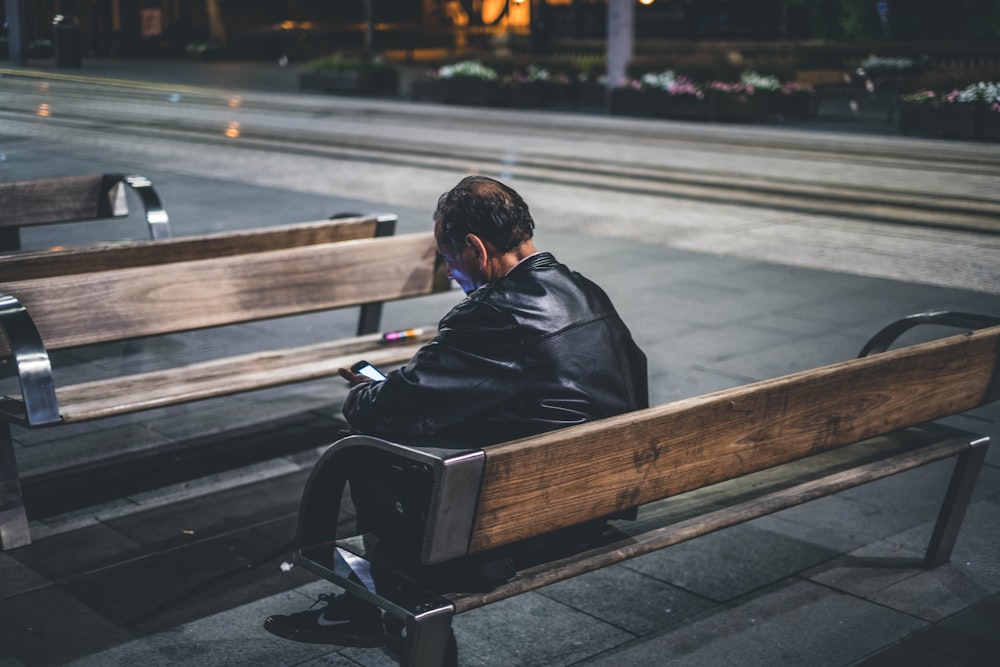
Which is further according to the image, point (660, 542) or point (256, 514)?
point (256, 514)

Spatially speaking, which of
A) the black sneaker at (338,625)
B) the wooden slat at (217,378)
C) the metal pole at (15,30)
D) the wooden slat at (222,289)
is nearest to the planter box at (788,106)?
the metal pole at (15,30)

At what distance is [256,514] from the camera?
450cm

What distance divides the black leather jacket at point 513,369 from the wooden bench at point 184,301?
1.56 meters

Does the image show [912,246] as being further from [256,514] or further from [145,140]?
[145,140]

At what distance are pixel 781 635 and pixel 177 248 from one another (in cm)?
332

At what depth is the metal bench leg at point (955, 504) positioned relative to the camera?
4035mm

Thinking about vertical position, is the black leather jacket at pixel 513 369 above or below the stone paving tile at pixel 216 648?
above

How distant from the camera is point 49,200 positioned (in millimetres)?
7125

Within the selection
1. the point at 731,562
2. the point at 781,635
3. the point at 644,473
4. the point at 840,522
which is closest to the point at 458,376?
the point at 644,473

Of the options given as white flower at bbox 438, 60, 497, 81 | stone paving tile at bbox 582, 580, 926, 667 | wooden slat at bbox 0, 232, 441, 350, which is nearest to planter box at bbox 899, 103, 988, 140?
white flower at bbox 438, 60, 497, 81

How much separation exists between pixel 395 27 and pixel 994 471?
152 ft

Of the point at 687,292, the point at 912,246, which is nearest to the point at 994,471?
the point at 687,292

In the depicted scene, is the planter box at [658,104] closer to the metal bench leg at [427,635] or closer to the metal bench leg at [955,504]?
the metal bench leg at [955,504]

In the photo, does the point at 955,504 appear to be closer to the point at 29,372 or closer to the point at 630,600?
the point at 630,600
